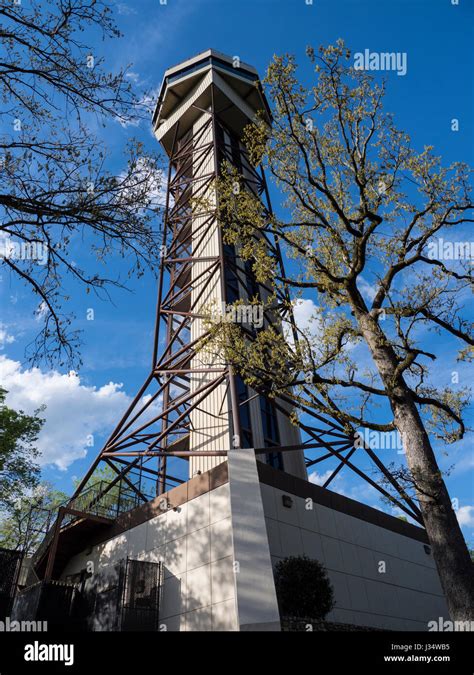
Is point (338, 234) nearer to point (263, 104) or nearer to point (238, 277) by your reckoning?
point (238, 277)

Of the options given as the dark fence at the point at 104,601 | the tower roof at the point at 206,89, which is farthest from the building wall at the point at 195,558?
the tower roof at the point at 206,89

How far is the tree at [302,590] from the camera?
10.5m

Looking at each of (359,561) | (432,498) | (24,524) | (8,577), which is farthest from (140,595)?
(24,524)

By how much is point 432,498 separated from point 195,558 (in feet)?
20.8

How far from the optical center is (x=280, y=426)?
61.1ft

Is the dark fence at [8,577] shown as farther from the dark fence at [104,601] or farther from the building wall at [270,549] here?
the building wall at [270,549]

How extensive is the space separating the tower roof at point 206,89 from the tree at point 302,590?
25222 mm

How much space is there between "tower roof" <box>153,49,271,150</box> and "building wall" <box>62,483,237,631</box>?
23.8m

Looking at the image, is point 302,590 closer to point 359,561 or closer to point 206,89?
point 359,561

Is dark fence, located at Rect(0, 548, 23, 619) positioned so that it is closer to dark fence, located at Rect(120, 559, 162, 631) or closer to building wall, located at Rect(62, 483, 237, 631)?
building wall, located at Rect(62, 483, 237, 631)

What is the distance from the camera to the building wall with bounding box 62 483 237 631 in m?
10.6

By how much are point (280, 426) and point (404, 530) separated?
5.56m

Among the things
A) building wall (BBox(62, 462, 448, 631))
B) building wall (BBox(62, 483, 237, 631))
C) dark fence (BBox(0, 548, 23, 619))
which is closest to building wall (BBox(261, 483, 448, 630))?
building wall (BBox(62, 462, 448, 631))

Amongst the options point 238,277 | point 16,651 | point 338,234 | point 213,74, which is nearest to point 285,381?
point 338,234
